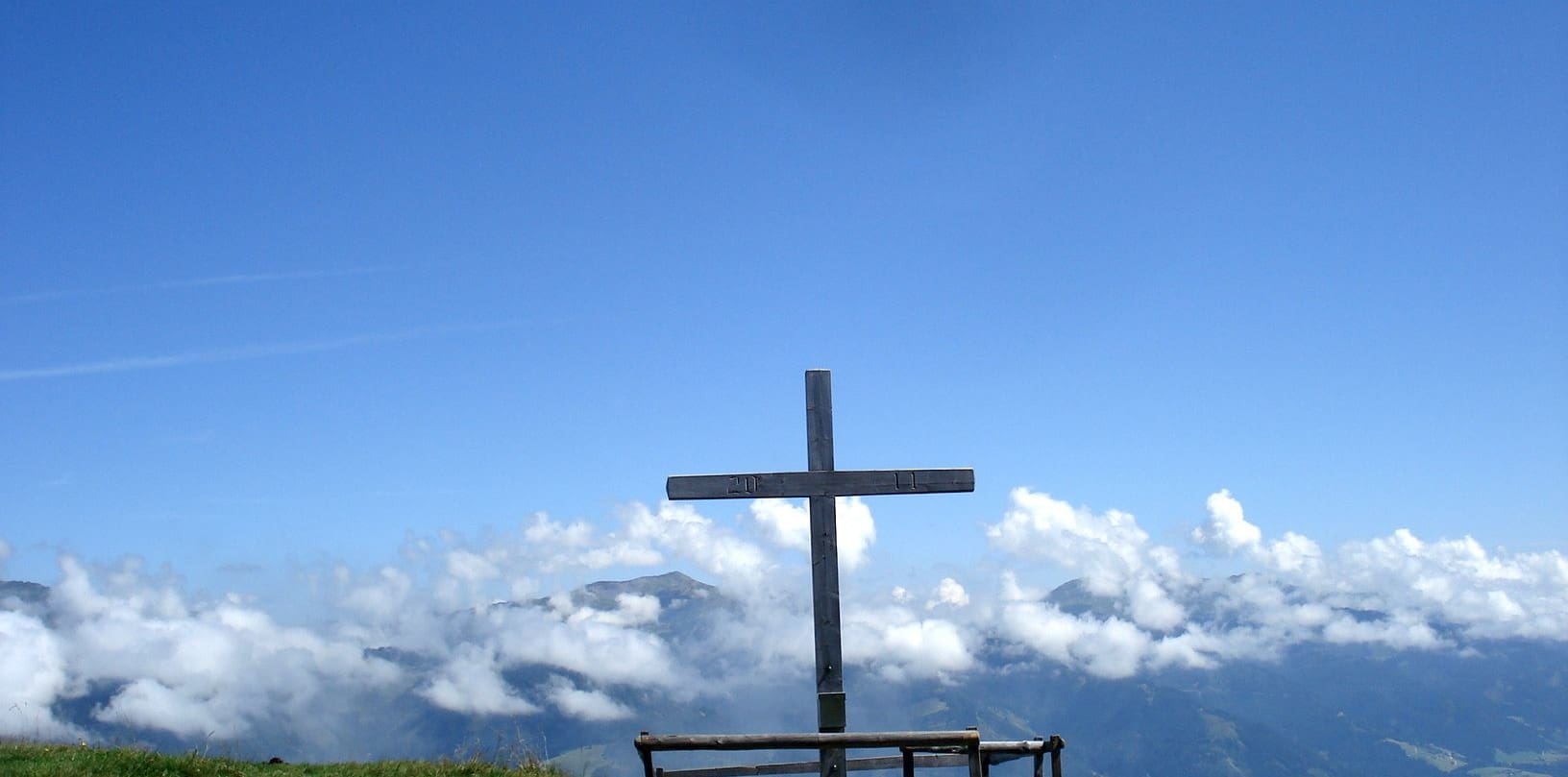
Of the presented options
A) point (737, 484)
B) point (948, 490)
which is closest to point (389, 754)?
point (737, 484)

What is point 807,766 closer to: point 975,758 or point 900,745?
point 975,758

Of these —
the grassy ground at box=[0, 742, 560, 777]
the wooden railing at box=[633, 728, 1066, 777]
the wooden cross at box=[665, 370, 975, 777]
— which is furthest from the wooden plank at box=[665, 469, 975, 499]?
the grassy ground at box=[0, 742, 560, 777]

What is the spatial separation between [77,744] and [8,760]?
1282 mm

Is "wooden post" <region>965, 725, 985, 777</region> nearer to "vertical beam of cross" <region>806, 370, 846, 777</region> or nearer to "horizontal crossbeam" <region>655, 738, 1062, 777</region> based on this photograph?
"horizontal crossbeam" <region>655, 738, 1062, 777</region>

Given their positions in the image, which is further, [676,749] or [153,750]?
[153,750]

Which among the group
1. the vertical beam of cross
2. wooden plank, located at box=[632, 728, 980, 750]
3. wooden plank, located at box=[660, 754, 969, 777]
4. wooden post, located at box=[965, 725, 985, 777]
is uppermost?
the vertical beam of cross

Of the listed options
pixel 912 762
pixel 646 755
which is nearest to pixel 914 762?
pixel 912 762

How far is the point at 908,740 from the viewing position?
955cm

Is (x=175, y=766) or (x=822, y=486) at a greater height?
(x=822, y=486)

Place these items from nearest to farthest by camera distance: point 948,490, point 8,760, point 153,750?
point 948,490
point 8,760
point 153,750

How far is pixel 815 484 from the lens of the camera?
39.2ft

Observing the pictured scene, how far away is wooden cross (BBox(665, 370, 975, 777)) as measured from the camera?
11.8 m

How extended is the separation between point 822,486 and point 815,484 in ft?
0.27

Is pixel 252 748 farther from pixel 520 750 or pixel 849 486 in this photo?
pixel 849 486
